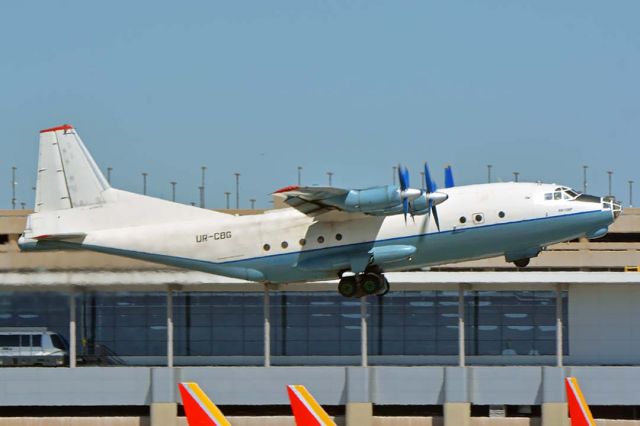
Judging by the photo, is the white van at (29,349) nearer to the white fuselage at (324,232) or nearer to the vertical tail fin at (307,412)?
the white fuselage at (324,232)

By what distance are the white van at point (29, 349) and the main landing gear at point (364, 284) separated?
634 inches

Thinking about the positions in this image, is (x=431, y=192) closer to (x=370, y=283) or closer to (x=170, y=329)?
(x=370, y=283)

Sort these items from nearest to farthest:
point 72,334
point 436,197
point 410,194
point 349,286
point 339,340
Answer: point 410,194 < point 436,197 < point 349,286 < point 72,334 < point 339,340

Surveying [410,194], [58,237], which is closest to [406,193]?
[410,194]

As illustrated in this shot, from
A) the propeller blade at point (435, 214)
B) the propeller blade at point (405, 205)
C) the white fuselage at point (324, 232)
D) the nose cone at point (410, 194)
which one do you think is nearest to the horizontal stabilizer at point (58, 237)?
the white fuselage at point (324, 232)

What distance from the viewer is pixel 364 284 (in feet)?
139

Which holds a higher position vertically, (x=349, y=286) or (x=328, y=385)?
(x=349, y=286)

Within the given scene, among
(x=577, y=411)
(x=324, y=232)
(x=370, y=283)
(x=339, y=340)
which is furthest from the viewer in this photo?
(x=339, y=340)

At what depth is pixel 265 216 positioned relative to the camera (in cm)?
4322

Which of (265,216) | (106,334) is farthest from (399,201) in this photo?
(106,334)

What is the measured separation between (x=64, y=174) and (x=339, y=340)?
50.1 feet

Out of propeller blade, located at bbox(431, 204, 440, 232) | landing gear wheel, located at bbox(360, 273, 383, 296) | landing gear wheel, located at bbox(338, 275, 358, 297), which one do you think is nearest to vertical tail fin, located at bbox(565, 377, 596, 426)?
propeller blade, located at bbox(431, 204, 440, 232)

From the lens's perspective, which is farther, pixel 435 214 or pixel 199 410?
pixel 435 214

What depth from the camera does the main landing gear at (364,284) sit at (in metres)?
42.4
